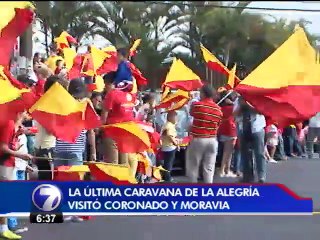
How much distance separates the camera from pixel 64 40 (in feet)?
14.4

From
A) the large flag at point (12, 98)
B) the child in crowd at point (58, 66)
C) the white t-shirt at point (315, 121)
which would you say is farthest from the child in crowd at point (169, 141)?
the large flag at point (12, 98)

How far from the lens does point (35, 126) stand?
481 cm

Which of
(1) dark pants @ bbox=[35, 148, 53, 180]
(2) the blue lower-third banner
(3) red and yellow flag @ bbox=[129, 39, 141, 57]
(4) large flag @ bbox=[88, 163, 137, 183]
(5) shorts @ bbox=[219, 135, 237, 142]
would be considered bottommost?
(2) the blue lower-third banner

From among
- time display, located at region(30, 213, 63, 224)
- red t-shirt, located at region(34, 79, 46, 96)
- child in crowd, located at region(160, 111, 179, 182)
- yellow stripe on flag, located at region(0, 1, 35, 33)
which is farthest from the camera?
child in crowd, located at region(160, 111, 179, 182)

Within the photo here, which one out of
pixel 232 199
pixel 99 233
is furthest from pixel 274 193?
pixel 99 233

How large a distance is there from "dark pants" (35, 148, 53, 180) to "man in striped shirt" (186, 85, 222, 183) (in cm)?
95

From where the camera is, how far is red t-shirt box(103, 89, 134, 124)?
517 centimetres

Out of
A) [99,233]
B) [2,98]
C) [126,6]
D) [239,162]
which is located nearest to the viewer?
[126,6]

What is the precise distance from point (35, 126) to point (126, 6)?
1.26 m

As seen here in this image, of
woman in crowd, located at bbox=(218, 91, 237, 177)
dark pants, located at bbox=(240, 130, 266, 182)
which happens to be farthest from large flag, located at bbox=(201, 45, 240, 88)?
dark pants, located at bbox=(240, 130, 266, 182)

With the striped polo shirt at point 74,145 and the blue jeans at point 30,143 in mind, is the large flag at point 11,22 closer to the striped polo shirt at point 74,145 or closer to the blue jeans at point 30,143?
the striped polo shirt at point 74,145

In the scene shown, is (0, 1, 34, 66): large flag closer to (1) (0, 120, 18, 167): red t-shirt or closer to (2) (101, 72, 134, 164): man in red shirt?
(1) (0, 120, 18, 167): red t-shirt

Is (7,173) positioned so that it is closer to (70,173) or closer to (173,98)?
(70,173)

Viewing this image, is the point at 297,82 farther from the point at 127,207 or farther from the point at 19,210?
the point at 19,210
